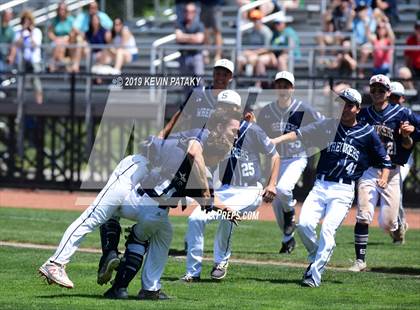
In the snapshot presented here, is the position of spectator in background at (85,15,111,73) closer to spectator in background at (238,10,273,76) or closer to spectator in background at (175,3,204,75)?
spectator in background at (175,3,204,75)

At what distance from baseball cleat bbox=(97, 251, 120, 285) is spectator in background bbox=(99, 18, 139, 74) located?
14068mm

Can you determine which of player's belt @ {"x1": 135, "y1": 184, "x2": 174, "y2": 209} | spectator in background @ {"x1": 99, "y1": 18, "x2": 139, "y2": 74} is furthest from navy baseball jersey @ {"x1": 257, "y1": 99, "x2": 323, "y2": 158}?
spectator in background @ {"x1": 99, "y1": 18, "x2": 139, "y2": 74}

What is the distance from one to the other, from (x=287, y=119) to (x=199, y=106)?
1173mm

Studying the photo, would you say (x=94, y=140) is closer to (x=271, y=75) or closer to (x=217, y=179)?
(x=271, y=75)

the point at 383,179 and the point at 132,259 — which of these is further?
the point at 383,179

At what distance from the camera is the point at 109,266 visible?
33.7 feet

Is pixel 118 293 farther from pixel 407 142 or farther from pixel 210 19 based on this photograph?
pixel 210 19

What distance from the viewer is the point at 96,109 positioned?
23.7 meters

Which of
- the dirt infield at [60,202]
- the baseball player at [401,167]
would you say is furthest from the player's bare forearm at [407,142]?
the dirt infield at [60,202]

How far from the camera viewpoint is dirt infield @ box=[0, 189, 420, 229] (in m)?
20.3

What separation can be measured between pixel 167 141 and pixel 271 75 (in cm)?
1229

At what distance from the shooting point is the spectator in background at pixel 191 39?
23484 millimetres

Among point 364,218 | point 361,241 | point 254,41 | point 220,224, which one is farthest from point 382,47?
point 220,224

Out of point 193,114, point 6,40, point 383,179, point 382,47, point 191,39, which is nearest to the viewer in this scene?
point 383,179
